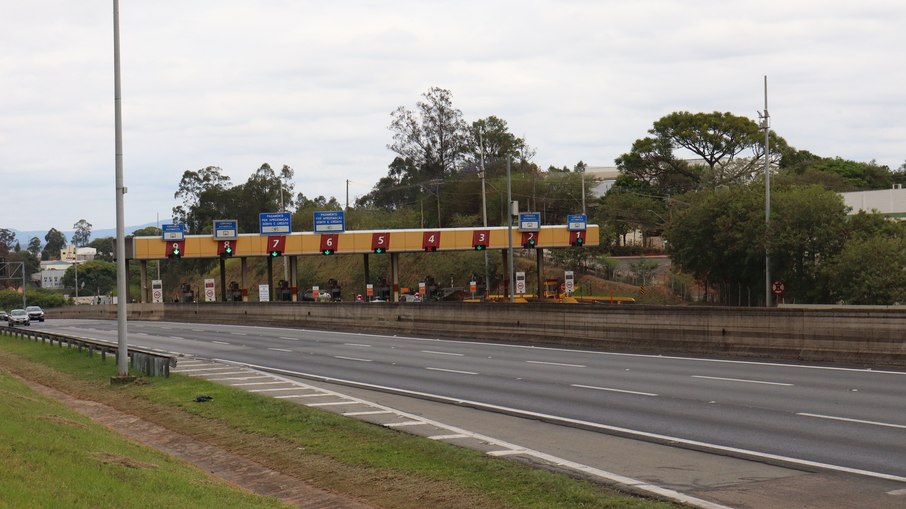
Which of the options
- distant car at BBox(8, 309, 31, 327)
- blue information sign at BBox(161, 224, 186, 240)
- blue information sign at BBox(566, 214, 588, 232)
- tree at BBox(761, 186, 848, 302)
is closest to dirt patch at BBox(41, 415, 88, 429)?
tree at BBox(761, 186, 848, 302)

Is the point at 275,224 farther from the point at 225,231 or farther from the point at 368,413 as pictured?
the point at 368,413

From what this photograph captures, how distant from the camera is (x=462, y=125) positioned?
116625 millimetres

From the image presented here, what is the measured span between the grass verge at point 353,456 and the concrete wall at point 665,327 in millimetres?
13968

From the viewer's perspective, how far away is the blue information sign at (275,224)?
64625 millimetres

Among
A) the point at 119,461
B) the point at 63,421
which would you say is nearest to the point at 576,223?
the point at 63,421

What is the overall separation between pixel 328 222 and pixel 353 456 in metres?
51.4

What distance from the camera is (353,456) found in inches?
520

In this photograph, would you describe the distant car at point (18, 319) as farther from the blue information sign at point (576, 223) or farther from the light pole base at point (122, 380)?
the light pole base at point (122, 380)

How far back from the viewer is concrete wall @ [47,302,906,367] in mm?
23922

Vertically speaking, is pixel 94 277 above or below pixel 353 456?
above

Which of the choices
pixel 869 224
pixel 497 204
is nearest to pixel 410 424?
pixel 869 224

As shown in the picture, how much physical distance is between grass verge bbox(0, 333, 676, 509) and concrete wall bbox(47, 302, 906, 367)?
14.0m

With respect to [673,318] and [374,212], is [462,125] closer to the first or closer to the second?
[374,212]

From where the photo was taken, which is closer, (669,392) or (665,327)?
(669,392)
